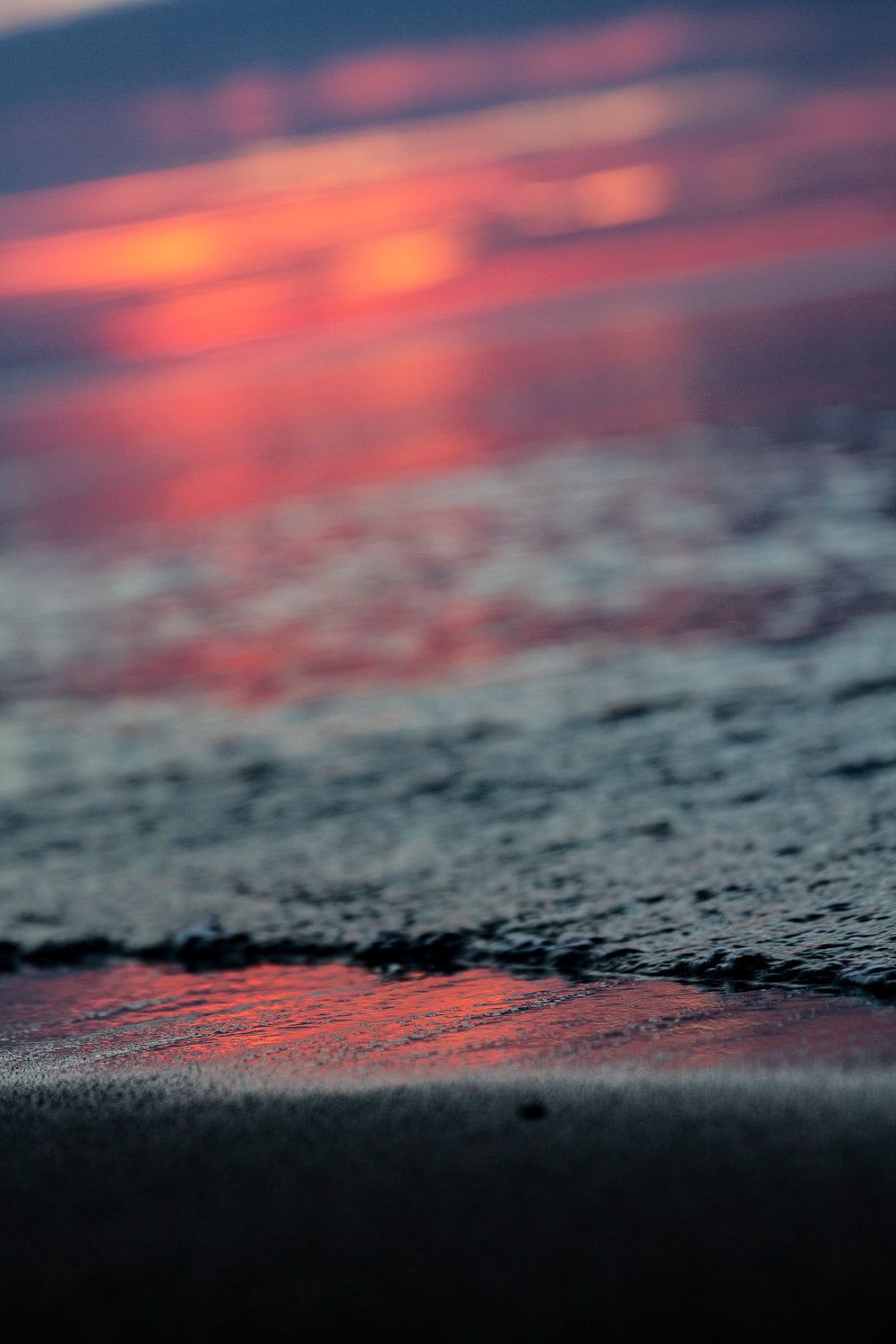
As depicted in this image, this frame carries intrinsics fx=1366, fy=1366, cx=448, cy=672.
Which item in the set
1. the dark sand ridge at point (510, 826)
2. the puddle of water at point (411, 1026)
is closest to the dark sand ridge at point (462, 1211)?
the puddle of water at point (411, 1026)

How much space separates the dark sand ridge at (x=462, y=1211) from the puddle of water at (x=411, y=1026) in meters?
0.16

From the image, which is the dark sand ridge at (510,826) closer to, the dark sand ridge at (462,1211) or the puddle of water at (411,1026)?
the puddle of water at (411,1026)

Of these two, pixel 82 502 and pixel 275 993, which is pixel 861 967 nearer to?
pixel 275 993

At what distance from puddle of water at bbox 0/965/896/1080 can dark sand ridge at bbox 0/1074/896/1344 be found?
0.54 ft

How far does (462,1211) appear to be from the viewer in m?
2.32

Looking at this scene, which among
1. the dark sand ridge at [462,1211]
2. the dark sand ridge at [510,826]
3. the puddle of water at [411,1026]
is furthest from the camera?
the dark sand ridge at [510,826]

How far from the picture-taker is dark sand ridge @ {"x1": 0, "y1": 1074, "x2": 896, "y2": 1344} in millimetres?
2037

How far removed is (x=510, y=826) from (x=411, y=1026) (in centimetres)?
179

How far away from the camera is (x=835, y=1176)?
2.29 metres

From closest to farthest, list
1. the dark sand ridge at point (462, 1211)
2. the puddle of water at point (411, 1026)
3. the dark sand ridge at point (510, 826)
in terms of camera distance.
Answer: the dark sand ridge at point (462, 1211), the puddle of water at point (411, 1026), the dark sand ridge at point (510, 826)

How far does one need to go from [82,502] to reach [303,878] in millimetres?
18474

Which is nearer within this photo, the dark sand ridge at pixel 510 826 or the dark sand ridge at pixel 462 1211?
the dark sand ridge at pixel 462 1211

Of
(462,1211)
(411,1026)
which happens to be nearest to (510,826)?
(411,1026)

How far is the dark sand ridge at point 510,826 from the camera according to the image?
3945 millimetres
